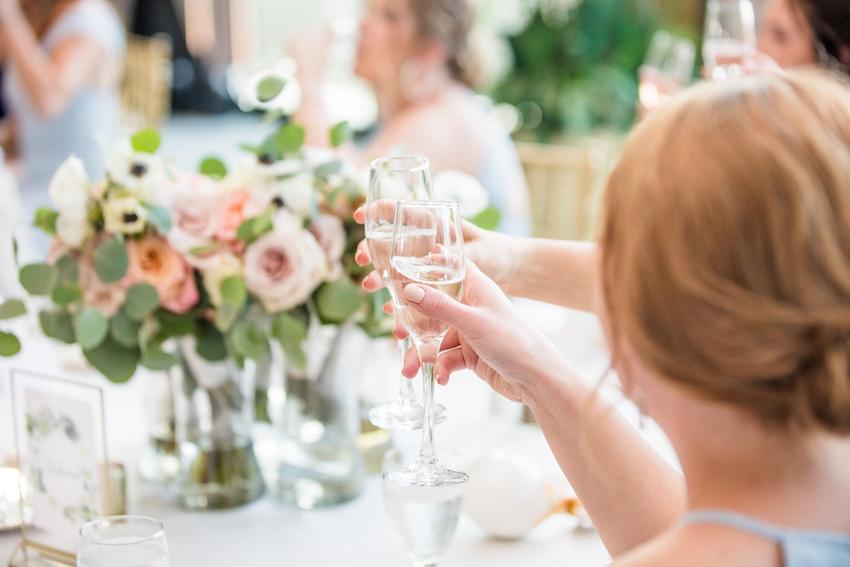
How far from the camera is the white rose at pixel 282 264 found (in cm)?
136

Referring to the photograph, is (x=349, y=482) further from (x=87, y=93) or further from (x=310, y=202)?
(x=87, y=93)

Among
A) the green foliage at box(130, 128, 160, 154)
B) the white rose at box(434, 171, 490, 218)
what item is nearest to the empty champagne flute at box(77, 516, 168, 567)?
the green foliage at box(130, 128, 160, 154)

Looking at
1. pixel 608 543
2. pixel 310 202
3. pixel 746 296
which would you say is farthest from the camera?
pixel 310 202

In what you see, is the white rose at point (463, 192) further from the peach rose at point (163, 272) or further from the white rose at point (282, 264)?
the peach rose at point (163, 272)

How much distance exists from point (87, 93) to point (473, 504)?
2811mm

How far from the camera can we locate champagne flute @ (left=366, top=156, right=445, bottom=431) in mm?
1110

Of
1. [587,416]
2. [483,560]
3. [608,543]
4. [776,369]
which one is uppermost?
[776,369]

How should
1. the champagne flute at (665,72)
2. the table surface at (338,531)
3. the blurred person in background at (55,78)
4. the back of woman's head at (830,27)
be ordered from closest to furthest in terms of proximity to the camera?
the table surface at (338,531) → the back of woman's head at (830,27) → the champagne flute at (665,72) → the blurred person in background at (55,78)

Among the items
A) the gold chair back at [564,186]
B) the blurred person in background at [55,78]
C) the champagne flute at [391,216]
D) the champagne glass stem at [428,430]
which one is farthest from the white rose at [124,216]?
the blurred person in background at [55,78]

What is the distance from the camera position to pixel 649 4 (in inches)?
223

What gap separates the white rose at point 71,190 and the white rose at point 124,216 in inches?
1.2

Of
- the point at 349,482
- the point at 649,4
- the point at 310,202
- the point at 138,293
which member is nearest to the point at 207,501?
the point at 349,482

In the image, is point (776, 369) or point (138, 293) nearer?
point (776, 369)

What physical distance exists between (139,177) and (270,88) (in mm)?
221
